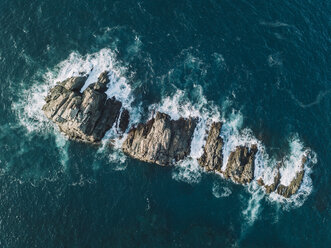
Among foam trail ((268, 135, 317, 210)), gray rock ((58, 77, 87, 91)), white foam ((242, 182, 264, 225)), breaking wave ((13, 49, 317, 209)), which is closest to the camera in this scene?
white foam ((242, 182, 264, 225))

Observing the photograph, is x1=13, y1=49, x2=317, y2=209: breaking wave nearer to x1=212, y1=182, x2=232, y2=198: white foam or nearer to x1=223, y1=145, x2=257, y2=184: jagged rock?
x1=212, y1=182, x2=232, y2=198: white foam

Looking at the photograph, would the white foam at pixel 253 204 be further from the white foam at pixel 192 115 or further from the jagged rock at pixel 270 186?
the white foam at pixel 192 115

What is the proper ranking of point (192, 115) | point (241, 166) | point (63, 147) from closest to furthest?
1. point (63, 147)
2. point (241, 166)
3. point (192, 115)

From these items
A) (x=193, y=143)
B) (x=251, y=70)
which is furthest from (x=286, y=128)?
(x=193, y=143)

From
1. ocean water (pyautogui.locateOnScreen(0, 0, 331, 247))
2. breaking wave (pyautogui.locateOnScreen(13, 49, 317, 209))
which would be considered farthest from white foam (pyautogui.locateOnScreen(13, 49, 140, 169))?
ocean water (pyautogui.locateOnScreen(0, 0, 331, 247))

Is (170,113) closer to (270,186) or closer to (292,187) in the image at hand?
(270,186)

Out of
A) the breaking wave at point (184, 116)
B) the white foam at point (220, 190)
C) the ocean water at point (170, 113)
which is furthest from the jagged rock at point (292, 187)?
the white foam at point (220, 190)

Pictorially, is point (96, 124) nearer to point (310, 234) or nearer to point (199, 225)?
point (199, 225)

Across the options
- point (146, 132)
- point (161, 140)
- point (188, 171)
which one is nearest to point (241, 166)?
point (188, 171)
